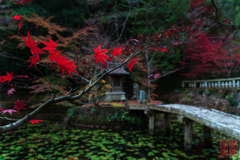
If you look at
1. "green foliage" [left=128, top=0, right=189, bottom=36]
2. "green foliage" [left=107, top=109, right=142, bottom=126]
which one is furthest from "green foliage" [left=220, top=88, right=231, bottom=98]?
"green foliage" [left=107, top=109, right=142, bottom=126]

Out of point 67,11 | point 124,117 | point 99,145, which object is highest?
point 67,11

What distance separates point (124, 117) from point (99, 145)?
245 centimetres

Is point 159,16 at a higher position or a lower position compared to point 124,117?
higher

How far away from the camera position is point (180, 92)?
11.5 m

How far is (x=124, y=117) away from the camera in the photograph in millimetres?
6664

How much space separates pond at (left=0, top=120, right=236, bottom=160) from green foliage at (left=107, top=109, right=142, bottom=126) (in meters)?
0.80

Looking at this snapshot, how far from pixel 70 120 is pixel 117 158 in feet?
13.8

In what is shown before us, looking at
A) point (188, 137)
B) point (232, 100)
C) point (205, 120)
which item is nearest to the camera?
point (205, 120)

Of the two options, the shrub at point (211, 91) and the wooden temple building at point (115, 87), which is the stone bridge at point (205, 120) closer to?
the wooden temple building at point (115, 87)

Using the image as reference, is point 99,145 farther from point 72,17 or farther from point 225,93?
point 72,17

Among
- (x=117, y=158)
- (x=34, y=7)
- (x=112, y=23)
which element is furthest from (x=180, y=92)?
(x=34, y=7)

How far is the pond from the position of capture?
3.73 meters

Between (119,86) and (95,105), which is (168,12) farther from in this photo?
(95,105)

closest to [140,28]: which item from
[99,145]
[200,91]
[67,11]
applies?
[67,11]
